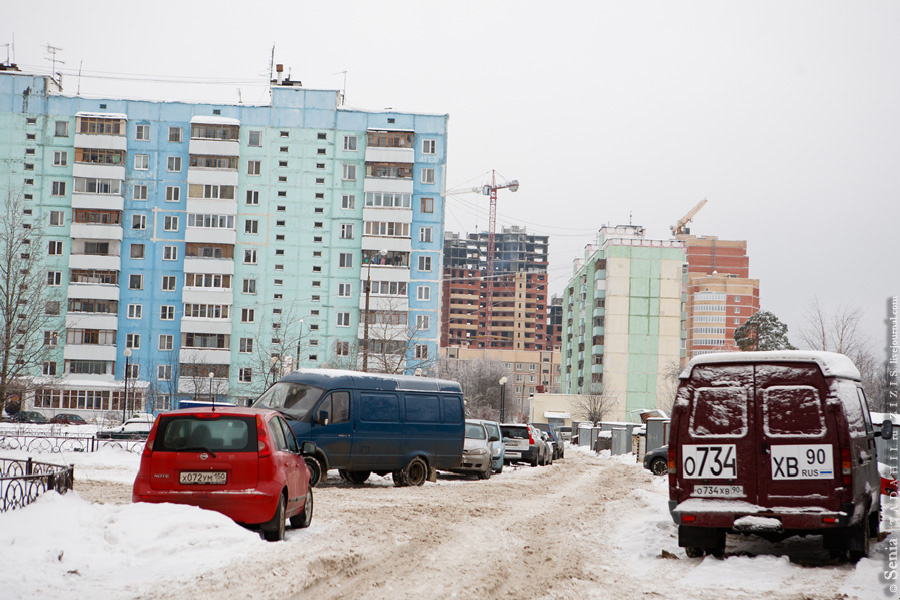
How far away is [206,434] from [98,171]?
78152mm

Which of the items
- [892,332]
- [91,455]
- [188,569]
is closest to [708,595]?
[188,569]

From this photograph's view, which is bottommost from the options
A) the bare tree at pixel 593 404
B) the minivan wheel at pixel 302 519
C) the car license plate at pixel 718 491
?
the bare tree at pixel 593 404

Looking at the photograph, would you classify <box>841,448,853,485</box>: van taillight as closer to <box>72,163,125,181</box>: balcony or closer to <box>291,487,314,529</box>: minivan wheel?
<box>291,487,314,529</box>: minivan wheel

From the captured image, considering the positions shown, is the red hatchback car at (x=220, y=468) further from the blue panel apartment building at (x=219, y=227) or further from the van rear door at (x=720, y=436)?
the blue panel apartment building at (x=219, y=227)

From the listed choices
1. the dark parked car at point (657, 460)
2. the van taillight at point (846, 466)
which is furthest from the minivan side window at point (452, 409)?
the van taillight at point (846, 466)

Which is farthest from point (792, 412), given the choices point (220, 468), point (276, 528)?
point (220, 468)

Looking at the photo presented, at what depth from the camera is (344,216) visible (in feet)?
283

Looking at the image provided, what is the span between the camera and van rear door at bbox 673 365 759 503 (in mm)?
10133

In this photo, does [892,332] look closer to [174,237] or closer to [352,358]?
[352,358]

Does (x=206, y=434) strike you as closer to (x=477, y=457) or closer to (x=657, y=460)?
(x=477, y=457)

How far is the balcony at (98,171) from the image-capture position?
82.7m

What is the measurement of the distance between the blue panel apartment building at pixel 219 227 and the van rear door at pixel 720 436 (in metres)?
70.8

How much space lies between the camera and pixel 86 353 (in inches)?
3238

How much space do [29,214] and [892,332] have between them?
83.5 meters
